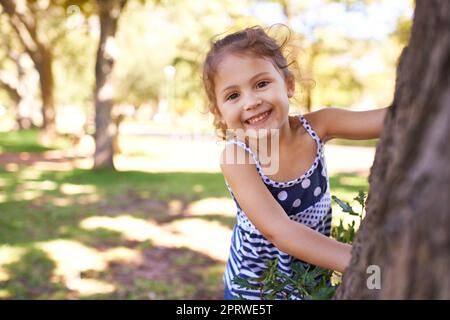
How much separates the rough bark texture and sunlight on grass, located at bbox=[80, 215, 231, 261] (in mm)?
4495

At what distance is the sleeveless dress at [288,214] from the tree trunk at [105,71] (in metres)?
9.34

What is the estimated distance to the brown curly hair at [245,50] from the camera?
6.17ft

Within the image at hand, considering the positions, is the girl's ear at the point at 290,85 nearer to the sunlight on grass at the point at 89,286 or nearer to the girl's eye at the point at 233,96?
the girl's eye at the point at 233,96

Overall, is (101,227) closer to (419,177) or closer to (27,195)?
(27,195)

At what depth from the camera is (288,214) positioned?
6.14ft

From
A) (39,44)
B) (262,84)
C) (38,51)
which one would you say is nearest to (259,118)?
(262,84)

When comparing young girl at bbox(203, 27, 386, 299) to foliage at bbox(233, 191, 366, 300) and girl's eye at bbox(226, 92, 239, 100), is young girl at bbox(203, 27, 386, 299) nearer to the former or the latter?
girl's eye at bbox(226, 92, 239, 100)

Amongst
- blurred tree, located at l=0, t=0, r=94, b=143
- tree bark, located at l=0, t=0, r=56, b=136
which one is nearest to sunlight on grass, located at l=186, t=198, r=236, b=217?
blurred tree, located at l=0, t=0, r=94, b=143

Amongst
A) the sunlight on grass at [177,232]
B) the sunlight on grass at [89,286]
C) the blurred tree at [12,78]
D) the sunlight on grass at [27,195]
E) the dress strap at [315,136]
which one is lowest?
the sunlight on grass at [89,286]

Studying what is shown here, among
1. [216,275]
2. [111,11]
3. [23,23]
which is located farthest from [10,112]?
[216,275]

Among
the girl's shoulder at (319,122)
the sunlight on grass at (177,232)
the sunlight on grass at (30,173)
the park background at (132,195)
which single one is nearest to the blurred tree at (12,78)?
the park background at (132,195)

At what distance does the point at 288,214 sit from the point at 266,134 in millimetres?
315

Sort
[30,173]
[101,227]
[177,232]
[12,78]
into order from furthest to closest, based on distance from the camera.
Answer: [12,78], [30,173], [101,227], [177,232]
